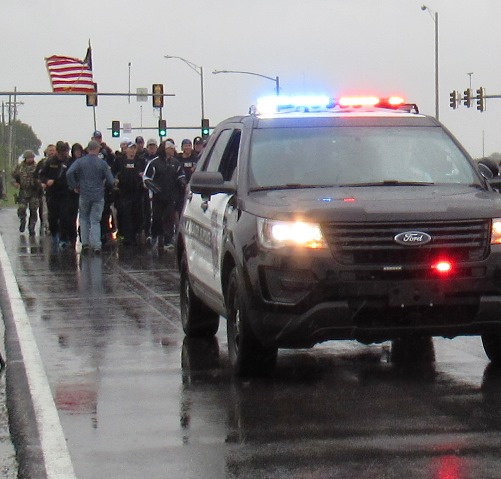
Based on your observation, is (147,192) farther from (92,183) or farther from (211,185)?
(211,185)

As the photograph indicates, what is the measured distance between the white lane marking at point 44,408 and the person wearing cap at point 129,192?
1136cm

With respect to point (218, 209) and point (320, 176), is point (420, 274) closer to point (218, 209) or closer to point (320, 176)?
point (320, 176)

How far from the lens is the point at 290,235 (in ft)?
29.5

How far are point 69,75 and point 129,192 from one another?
29.8m

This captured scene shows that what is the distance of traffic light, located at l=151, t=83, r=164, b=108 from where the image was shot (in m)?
60.0

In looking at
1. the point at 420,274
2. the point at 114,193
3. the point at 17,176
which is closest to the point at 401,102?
the point at 420,274

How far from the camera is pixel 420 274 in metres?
8.84

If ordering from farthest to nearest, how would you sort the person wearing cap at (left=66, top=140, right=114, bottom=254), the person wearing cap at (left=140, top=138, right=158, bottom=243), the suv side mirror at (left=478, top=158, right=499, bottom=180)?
the person wearing cap at (left=140, top=138, right=158, bottom=243)
the person wearing cap at (left=66, top=140, right=114, bottom=254)
the suv side mirror at (left=478, top=158, right=499, bottom=180)

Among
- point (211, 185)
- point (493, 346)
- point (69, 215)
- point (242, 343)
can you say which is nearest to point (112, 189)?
point (69, 215)

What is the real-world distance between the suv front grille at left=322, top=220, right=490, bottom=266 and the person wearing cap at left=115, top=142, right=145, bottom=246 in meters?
16.5

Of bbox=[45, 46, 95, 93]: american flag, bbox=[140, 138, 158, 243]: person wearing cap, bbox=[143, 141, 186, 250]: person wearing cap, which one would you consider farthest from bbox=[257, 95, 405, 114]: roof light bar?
bbox=[45, 46, 95, 93]: american flag

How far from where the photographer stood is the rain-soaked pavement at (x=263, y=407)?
6.85m

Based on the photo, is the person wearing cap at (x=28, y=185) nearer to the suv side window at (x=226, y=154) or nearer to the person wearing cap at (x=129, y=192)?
the person wearing cap at (x=129, y=192)

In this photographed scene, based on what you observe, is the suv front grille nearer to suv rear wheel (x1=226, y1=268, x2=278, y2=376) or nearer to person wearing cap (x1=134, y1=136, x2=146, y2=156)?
suv rear wheel (x1=226, y1=268, x2=278, y2=376)
